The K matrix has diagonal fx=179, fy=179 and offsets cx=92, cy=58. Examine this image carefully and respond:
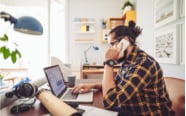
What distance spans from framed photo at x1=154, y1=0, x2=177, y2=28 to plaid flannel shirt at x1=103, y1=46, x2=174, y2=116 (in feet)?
2.99

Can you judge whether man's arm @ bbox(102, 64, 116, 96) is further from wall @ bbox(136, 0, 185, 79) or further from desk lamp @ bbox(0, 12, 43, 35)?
wall @ bbox(136, 0, 185, 79)

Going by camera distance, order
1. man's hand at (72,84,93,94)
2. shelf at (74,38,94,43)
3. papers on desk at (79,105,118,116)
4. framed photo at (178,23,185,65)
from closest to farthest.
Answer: papers on desk at (79,105,118,116) → man's hand at (72,84,93,94) → framed photo at (178,23,185,65) → shelf at (74,38,94,43)

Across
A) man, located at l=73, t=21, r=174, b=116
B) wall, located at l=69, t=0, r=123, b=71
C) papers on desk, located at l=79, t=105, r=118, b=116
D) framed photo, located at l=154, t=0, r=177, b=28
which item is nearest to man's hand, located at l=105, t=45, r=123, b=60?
man, located at l=73, t=21, r=174, b=116

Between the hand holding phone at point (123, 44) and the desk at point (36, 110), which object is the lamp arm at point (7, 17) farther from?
the hand holding phone at point (123, 44)

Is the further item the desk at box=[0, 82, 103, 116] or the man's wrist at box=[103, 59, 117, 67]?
the man's wrist at box=[103, 59, 117, 67]

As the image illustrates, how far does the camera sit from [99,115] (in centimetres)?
90

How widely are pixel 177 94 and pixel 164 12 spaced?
1170mm

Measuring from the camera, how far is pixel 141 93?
103cm

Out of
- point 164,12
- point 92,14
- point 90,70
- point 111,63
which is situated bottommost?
point 90,70

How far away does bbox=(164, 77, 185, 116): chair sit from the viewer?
3.57ft

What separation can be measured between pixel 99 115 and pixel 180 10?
49.6 inches

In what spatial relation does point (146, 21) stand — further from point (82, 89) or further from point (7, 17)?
point (7, 17)

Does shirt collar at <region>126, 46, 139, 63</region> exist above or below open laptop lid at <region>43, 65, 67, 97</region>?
above

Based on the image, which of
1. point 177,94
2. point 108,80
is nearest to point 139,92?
point 108,80
